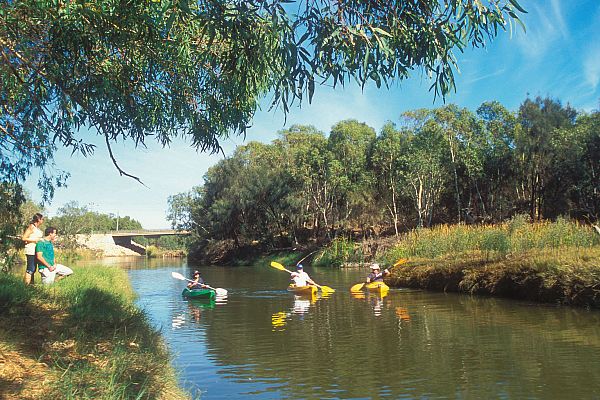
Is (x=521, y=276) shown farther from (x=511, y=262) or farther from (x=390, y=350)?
(x=390, y=350)

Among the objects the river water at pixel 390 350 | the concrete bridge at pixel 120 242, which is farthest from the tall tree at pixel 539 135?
the concrete bridge at pixel 120 242

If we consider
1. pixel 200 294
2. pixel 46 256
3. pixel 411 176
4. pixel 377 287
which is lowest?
pixel 200 294

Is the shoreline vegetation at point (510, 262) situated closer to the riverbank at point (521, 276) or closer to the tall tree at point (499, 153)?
the riverbank at point (521, 276)

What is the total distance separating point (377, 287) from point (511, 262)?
5.23 m

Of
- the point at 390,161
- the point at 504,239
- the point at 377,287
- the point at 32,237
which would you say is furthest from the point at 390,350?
the point at 390,161

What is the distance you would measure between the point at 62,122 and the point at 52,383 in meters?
3.41

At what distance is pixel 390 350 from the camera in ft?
32.0

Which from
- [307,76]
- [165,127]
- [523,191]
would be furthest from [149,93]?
[523,191]

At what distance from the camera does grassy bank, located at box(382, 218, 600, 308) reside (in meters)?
14.0

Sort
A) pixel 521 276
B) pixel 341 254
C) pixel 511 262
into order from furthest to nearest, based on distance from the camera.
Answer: pixel 341 254
pixel 511 262
pixel 521 276

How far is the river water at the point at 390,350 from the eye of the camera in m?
7.36

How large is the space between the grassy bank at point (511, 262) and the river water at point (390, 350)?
24.9 inches

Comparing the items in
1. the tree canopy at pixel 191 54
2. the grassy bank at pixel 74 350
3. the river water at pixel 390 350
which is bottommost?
the river water at pixel 390 350

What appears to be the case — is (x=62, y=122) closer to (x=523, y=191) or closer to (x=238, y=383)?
(x=238, y=383)
